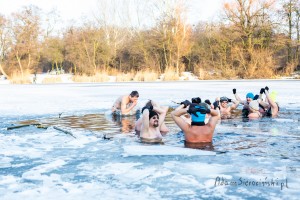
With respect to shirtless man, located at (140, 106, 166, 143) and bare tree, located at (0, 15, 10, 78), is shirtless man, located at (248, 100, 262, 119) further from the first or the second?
bare tree, located at (0, 15, 10, 78)

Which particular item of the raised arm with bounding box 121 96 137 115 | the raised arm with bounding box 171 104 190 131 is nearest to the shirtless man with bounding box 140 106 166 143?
the raised arm with bounding box 171 104 190 131

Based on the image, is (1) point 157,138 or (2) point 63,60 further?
(2) point 63,60

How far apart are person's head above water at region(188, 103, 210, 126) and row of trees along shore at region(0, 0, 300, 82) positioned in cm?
2033

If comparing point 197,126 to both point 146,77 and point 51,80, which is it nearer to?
point 146,77

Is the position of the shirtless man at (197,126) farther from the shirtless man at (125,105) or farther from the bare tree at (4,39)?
the bare tree at (4,39)

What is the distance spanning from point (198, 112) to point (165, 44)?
84.0 feet

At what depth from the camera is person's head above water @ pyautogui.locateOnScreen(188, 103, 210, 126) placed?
480 cm

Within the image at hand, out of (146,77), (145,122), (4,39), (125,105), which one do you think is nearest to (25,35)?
(4,39)

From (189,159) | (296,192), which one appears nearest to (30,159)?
(189,159)

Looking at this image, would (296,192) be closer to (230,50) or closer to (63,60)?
(230,50)

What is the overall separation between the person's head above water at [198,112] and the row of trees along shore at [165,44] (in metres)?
20.3

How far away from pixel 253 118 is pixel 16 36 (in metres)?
30.6

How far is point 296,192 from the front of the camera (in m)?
2.68

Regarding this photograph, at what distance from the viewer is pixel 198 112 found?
5.03 meters
